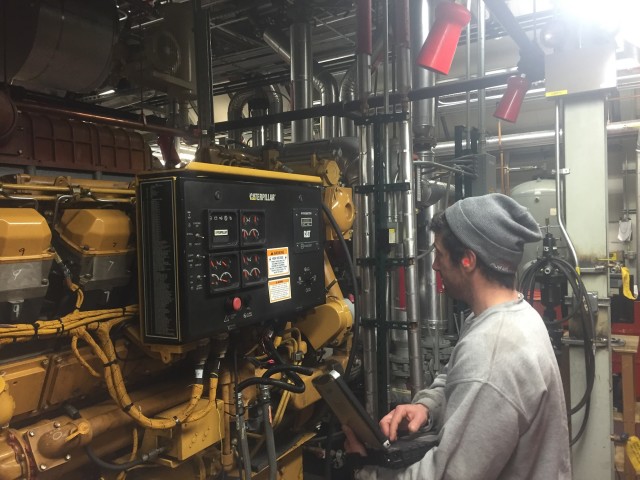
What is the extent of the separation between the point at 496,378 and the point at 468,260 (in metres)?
0.34

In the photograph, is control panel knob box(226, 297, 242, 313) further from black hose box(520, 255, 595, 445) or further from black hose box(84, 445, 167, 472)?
black hose box(520, 255, 595, 445)

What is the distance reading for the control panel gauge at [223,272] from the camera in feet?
5.98

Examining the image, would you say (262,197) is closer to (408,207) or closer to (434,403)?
(408,207)

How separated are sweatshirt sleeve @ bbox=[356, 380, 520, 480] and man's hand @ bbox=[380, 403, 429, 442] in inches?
12.3

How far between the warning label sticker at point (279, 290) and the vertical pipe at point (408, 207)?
62 cm

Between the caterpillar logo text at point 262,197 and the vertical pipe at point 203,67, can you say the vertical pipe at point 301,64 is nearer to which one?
the vertical pipe at point 203,67

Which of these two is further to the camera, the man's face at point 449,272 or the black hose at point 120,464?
the black hose at point 120,464

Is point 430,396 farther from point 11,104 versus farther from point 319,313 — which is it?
point 11,104

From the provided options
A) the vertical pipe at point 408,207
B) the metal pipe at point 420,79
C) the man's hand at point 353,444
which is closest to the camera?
the man's hand at point 353,444

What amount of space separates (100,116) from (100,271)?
2.96ft

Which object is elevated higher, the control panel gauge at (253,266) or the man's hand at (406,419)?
the control panel gauge at (253,266)

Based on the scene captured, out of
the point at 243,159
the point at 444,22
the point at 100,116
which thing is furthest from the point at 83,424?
the point at 444,22

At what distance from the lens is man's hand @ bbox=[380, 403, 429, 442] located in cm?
149

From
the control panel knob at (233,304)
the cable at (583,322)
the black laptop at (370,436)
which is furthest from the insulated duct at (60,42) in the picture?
the cable at (583,322)
